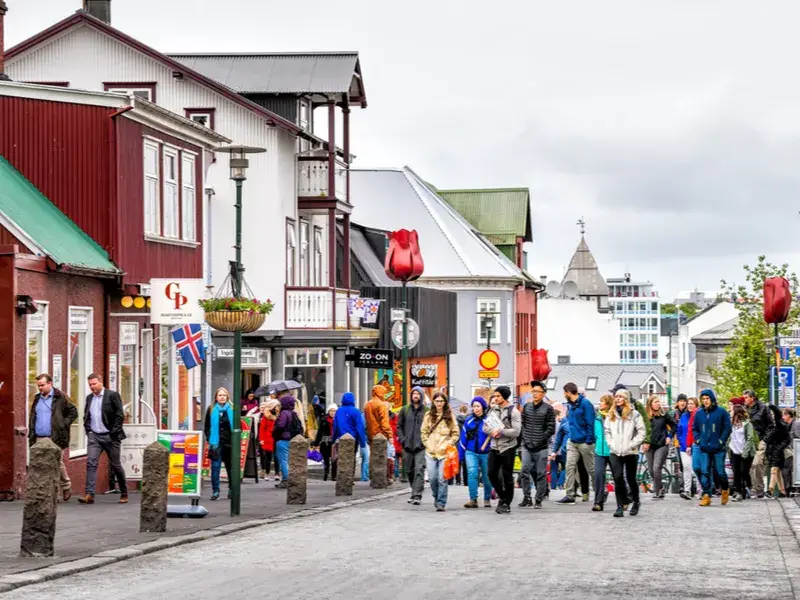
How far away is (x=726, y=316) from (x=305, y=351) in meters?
131

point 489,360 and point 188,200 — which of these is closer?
point 188,200

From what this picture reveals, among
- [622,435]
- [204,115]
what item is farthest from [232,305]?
[204,115]

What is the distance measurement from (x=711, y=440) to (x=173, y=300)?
27.1ft

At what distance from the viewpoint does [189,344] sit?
90.3 ft

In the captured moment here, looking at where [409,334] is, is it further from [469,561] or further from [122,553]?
[122,553]

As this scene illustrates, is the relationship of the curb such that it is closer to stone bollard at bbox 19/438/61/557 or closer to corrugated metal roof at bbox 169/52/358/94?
stone bollard at bbox 19/438/61/557

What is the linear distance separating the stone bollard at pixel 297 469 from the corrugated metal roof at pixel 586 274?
166105mm

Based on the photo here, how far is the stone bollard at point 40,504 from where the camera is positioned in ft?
49.2

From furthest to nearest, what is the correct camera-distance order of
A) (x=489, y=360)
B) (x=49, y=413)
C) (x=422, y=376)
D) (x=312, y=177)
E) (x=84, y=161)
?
(x=312, y=177), (x=489, y=360), (x=422, y=376), (x=84, y=161), (x=49, y=413)

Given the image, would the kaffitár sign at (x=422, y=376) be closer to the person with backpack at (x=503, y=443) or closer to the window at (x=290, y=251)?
the window at (x=290, y=251)

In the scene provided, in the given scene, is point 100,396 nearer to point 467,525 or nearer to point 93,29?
point 467,525

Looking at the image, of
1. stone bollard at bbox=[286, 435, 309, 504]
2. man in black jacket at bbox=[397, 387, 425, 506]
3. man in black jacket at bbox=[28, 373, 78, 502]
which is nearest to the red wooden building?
man in black jacket at bbox=[28, 373, 78, 502]

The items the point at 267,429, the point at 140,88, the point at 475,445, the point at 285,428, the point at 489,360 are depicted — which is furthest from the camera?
the point at 489,360

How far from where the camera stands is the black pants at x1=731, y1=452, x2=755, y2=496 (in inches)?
1062
